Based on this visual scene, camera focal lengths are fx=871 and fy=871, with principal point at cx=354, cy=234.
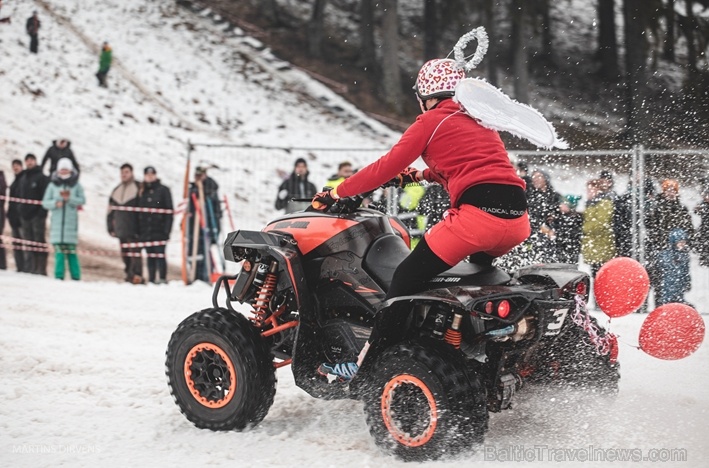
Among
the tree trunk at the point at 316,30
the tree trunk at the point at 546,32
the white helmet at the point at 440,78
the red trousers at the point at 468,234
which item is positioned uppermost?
the tree trunk at the point at 316,30

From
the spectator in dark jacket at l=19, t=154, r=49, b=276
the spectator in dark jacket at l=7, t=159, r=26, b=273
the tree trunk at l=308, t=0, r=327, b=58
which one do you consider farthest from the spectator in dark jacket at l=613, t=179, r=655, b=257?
the tree trunk at l=308, t=0, r=327, b=58

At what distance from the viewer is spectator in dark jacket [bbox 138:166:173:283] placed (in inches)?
521

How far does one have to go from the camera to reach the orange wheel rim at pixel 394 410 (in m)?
4.40

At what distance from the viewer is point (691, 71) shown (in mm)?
14156

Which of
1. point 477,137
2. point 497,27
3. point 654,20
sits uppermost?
point 497,27

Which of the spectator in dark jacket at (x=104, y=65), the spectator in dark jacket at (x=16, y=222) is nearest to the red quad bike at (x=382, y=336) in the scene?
the spectator in dark jacket at (x=16, y=222)

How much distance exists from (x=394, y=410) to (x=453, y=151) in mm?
1410

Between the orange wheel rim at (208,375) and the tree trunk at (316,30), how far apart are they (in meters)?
27.2

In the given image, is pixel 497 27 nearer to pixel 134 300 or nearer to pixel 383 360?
pixel 134 300

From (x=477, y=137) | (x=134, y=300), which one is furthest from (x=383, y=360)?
(x=134, y=300)

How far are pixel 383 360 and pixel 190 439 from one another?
Answer: 134 cm

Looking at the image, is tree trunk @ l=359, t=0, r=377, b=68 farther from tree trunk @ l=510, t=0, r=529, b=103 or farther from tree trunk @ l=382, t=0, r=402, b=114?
tree trunk @ l=510, t=0, r=529, b=103

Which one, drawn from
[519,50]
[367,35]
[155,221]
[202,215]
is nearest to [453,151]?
[202,215]

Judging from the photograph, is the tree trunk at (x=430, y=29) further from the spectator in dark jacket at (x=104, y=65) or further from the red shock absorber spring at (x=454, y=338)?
the red shock absorber spring at (x=454, y=338)
